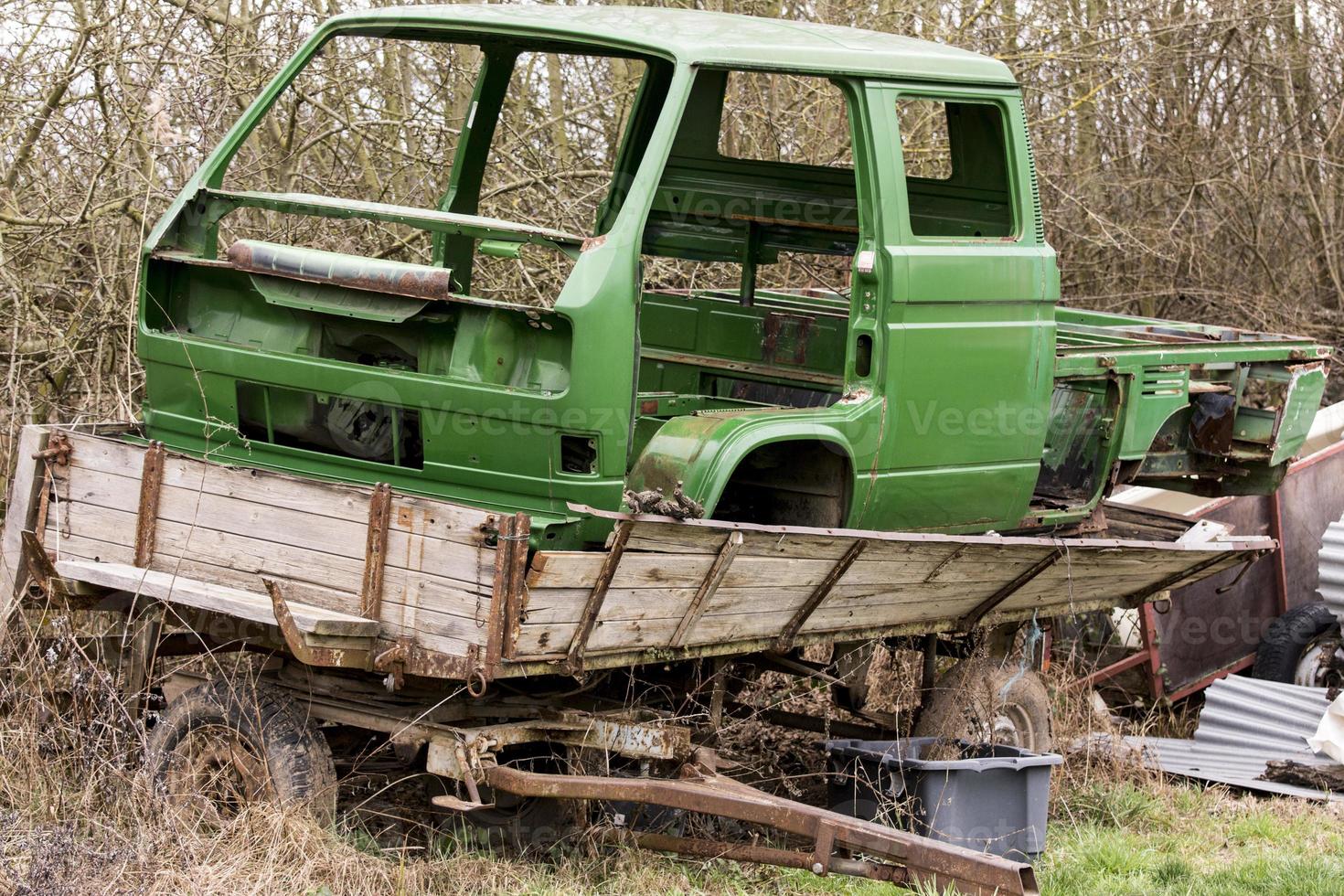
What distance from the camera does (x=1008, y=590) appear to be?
6.03 meters

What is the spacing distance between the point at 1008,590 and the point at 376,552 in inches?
104

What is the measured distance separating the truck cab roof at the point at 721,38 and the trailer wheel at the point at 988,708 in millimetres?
2271

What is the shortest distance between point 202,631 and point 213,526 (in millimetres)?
488

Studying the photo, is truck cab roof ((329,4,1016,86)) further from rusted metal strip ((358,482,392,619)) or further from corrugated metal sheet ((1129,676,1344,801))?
corrugated metal sheet ((1129,676,1344,801))

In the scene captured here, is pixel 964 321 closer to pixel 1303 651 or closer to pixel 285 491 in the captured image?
pixel 285 491

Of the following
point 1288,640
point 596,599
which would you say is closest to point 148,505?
point 596,599

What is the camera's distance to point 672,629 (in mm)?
4781

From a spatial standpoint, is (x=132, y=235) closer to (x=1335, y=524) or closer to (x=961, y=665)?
(x=961, y=665)

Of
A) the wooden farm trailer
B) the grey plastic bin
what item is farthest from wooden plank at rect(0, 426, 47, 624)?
the grey plastic bin

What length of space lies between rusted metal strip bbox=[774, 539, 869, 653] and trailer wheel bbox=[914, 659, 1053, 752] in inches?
39.6

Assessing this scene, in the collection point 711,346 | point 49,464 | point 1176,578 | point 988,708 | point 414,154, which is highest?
point 414,154

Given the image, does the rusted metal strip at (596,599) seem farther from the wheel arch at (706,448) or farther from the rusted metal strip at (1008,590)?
the rusted metal strip at (1008,590)
